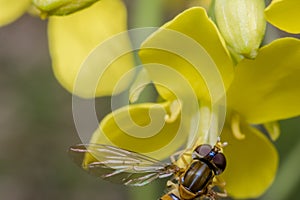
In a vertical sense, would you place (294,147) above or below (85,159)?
below

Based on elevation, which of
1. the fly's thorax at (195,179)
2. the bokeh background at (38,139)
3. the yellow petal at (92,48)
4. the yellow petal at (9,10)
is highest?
the yellow petal at (9,10)

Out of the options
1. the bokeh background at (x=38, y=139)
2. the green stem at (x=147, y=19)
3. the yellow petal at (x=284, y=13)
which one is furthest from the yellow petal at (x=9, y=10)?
the bokeh background at (x=38, y=139)

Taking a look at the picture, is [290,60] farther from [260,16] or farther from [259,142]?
[259,142]

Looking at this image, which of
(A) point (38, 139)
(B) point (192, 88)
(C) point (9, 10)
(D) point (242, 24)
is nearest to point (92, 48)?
(C) point (9, 10)

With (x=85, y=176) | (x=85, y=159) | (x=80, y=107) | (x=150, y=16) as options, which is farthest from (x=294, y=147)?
(x=85, y=176)

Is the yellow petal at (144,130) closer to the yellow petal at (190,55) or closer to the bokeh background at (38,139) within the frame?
the yellow petal at (190,55)

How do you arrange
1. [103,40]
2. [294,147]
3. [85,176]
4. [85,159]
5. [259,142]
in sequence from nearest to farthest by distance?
[85,159], [259,142], [103,40], [294,147], [85,176]

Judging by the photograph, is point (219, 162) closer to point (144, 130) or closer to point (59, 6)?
point (144, 130)

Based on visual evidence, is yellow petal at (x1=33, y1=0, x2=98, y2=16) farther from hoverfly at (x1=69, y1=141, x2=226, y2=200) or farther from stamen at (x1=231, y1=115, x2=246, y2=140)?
stamen at (x1=231, y1=115, x2=246, y2=140)
